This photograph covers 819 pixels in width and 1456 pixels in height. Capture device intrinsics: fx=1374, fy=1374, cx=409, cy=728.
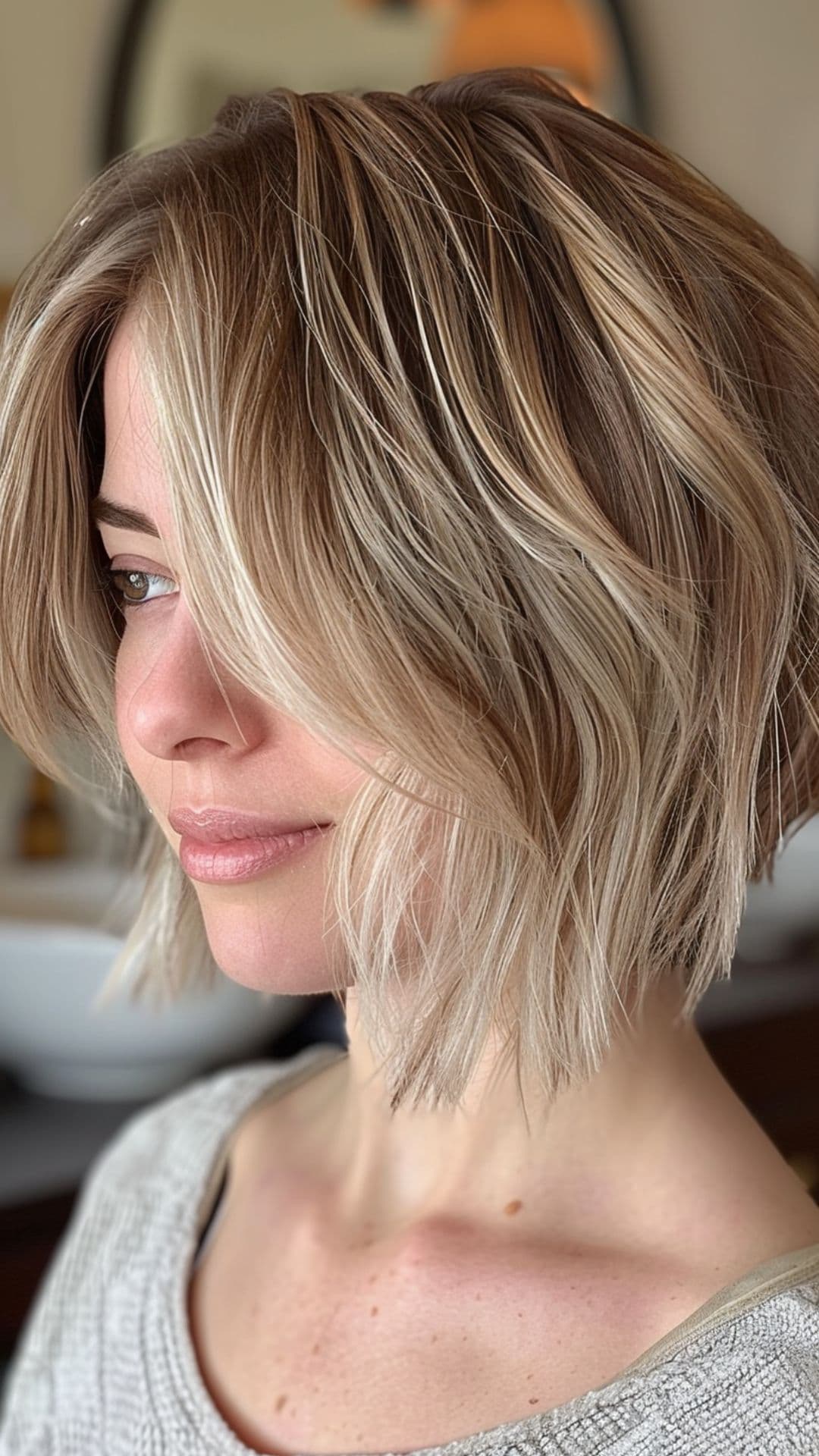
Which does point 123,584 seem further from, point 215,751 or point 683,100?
point 683,100

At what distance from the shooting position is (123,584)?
661 mm

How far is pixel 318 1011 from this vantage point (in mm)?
1210

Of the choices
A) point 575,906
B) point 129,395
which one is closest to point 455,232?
point 129,395

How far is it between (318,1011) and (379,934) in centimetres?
67

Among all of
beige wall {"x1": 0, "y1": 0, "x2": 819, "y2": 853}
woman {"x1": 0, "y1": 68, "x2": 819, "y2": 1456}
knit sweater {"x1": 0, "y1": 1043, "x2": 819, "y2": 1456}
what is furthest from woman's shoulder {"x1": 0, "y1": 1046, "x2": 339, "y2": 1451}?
beige wall {"x1": 0, "y1": 0, "x2": 819, "y2": 853}

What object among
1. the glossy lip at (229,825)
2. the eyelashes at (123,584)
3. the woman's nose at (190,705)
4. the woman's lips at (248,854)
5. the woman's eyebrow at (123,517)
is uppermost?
the woman's eyebrow at (123,517)

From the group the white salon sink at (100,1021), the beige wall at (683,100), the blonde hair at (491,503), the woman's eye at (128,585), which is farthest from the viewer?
the beige wall at (683,100)

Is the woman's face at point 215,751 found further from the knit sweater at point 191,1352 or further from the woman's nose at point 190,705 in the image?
the knit sweater at point 191,1352

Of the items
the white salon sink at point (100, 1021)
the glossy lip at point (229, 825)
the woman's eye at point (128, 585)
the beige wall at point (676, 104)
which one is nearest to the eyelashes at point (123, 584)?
the woman's eye at point (128, 585)

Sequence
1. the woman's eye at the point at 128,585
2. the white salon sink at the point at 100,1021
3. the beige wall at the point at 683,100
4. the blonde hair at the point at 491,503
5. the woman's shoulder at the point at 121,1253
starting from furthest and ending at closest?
the beige wall at the point at 683,100 < the white salon sink at the point at 100,1021 < the woman's shoulder at the point at 121,1253 < the woman's eye at the point at 128,585 < the blonde hair at the point at 491,503

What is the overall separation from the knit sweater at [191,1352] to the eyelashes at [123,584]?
14.6 inches

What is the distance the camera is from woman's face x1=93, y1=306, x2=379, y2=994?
55cm

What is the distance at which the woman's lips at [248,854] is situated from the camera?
0.58 m

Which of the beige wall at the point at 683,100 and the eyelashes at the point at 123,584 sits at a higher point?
the beige wall at the point at 683,100
